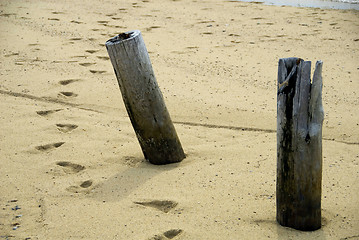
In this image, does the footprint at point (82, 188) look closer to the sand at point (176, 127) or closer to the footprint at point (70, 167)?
the sand at point (176, 127)

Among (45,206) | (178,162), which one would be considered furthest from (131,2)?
(45,206)

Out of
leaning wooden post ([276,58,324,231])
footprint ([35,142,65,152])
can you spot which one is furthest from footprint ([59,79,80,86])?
leaning wooden post ([276,58,324,231])

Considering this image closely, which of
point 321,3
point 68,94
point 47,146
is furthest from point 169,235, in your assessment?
point 321,3

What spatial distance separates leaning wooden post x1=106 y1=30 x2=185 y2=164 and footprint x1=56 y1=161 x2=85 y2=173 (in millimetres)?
597

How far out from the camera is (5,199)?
372 centimetres

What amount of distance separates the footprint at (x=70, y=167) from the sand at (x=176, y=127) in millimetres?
18

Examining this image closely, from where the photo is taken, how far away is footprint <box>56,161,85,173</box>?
4.26m

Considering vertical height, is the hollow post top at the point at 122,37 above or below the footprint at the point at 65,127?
above

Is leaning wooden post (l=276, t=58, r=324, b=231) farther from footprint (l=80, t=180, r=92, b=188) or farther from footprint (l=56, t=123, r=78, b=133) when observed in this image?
footprint (l=56, t=123, r=78, b=133)

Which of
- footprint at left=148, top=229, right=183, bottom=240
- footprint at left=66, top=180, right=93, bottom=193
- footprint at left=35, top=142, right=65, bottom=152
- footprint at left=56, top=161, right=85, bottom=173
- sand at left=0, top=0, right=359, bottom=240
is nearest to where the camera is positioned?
footprint at left=148, top=229, right=183, bottom=240

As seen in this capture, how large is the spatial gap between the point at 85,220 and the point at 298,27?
7.00m

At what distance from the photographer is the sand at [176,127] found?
345cm

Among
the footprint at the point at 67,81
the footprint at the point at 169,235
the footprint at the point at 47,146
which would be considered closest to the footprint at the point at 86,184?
the footprint at the point at 47,146

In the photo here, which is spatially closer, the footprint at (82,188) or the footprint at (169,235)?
the footprint at (169,235)
